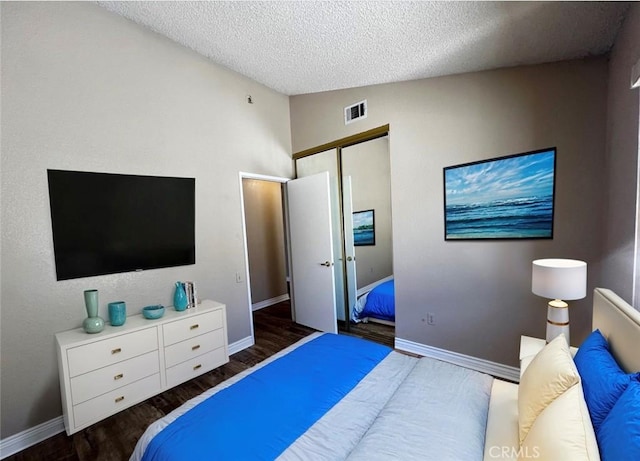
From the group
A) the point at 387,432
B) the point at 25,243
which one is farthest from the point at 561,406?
the point at 25,243

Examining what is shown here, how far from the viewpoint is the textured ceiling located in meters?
1.68

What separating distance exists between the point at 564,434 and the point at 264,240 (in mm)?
4558

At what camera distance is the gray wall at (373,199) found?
172 inches

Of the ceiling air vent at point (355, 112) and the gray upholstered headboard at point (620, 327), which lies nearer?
→ the gray upholstered headboard at point (620, 327)

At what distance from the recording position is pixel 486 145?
237 cm

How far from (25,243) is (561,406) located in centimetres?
311

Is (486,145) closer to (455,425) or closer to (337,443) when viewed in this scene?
(455,425)

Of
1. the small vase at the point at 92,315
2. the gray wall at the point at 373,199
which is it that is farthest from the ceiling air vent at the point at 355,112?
the small vase at the point at 92,315

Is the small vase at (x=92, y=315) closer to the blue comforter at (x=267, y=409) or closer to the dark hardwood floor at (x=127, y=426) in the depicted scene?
the dark hardwood floor at (x=127, y=426)

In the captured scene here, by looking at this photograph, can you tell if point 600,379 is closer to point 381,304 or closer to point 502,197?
point 502,197

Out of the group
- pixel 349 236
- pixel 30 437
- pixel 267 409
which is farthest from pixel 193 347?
pixel 349 236

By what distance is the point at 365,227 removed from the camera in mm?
4523

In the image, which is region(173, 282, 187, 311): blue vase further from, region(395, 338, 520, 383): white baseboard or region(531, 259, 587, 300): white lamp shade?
region(531, 259, 587, 300): white lamp shade

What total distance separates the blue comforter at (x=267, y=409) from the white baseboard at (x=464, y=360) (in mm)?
1272
